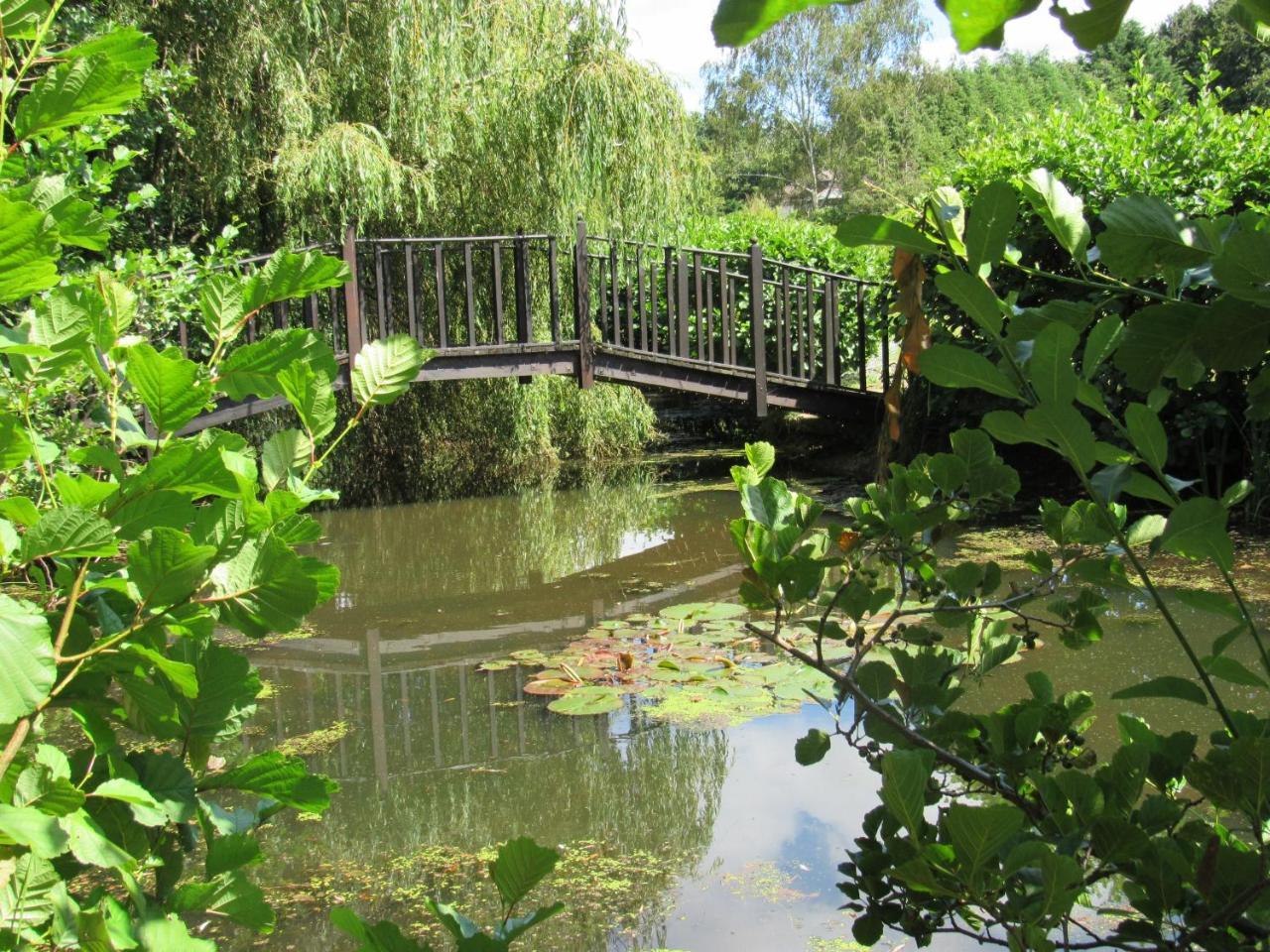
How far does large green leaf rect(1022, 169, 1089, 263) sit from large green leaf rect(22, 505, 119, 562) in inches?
27.4

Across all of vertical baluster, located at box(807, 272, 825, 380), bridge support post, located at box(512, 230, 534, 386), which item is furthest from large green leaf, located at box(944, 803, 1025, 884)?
vertical baluster, located at box(807, 272, 825, 380)

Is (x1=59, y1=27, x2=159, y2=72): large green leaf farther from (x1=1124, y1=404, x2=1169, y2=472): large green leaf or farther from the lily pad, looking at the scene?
the lily pad

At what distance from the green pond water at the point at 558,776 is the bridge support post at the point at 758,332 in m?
2.67

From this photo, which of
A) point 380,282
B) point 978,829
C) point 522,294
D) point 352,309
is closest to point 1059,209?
point 978,829

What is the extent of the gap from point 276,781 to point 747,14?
0.58m

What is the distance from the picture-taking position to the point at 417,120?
9234mm

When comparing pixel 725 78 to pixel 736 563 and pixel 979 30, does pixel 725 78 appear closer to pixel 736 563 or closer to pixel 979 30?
pixel 736 563

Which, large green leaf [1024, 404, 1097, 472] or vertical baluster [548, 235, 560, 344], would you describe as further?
vertical baluster [548, 235, 560, 344]

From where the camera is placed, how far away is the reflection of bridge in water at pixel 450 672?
13.9 ft

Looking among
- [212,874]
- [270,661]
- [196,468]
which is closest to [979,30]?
[196,468]

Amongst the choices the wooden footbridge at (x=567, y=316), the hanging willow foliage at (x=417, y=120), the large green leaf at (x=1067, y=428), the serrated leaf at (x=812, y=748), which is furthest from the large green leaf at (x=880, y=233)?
the hanging willow foliage at (x=417, y=120)

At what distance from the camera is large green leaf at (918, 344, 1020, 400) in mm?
853

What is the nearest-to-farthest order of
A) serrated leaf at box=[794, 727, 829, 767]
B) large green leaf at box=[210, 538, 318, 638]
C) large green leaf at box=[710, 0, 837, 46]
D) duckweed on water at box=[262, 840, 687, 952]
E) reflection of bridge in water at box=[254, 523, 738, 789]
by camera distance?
large green leaf at box=[710, 0, 837, 46], large green leaf at box=[210, 538, 318, 638], serrated leaf at box=[794, 727, 829, 767], duckweed on water at box=[262, 840, 687, 952], reflection of bridge in water at box=[254, 523, 738, 789]

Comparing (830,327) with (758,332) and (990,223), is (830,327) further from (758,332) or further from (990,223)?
(990,223)
